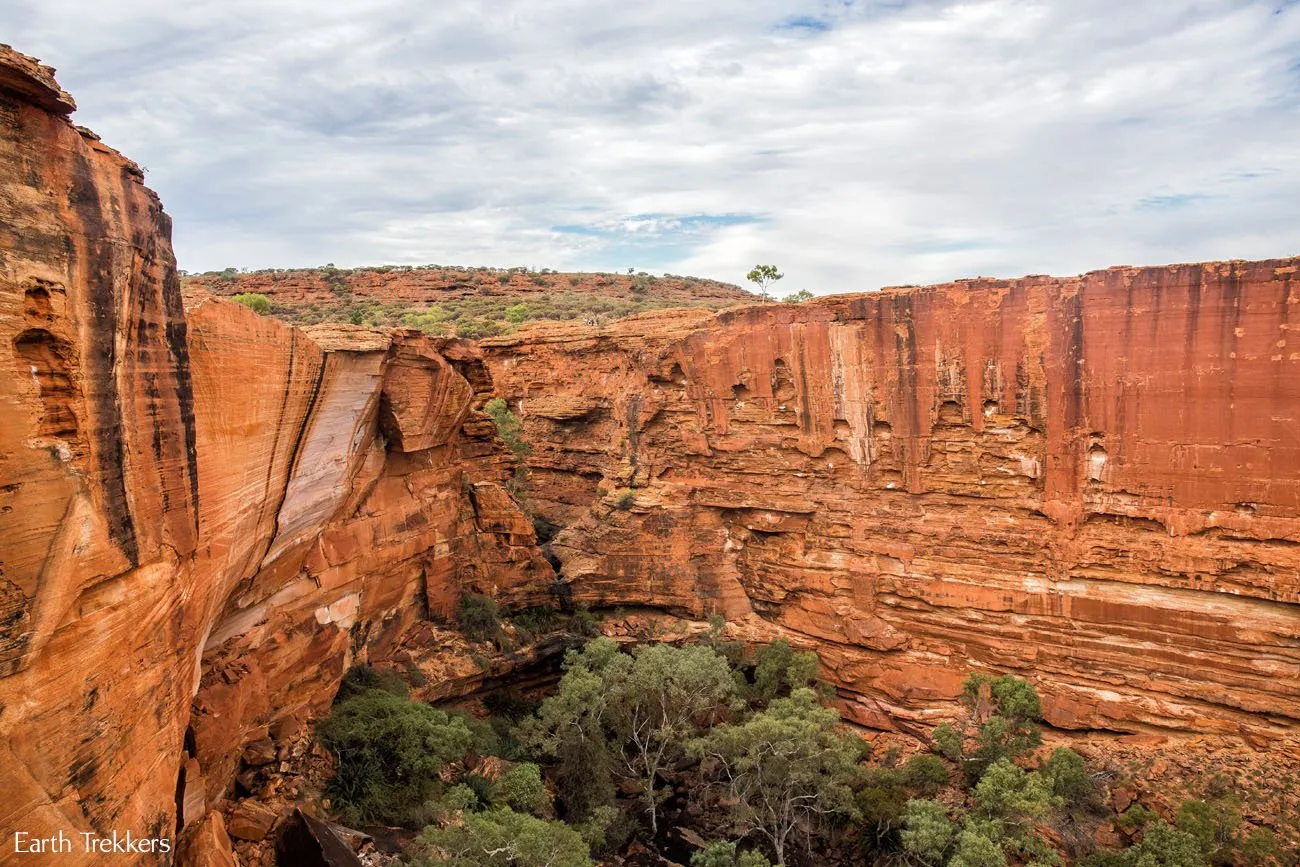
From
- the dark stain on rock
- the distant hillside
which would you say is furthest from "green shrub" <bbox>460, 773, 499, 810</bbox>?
the distant hillside

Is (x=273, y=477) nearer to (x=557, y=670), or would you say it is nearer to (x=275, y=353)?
(x=275, y=353)

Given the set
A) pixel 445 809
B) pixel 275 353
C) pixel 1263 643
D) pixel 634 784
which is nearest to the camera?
pixel 275 353

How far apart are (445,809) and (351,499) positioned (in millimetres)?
6276

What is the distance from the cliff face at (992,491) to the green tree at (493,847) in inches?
365

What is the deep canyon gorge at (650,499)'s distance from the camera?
6168 mm

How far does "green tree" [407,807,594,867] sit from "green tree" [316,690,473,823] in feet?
5.47

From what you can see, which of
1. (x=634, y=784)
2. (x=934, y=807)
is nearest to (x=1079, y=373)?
(x=934, y=807)

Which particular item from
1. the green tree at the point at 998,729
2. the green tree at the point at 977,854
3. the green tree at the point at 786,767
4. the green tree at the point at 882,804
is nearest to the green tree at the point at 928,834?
the green tree at the point at 977,854

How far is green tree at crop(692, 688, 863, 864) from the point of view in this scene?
14547mm

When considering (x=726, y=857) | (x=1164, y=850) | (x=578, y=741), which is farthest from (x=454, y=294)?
(x=1164, y=850)

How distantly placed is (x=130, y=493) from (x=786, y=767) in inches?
503

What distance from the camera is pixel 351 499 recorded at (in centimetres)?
1516

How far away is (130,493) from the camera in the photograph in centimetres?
694

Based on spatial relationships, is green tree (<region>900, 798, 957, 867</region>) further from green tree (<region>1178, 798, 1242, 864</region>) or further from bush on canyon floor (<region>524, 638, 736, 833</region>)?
bush on canyon floor (<region>524, 638, 736, 833</region>)
